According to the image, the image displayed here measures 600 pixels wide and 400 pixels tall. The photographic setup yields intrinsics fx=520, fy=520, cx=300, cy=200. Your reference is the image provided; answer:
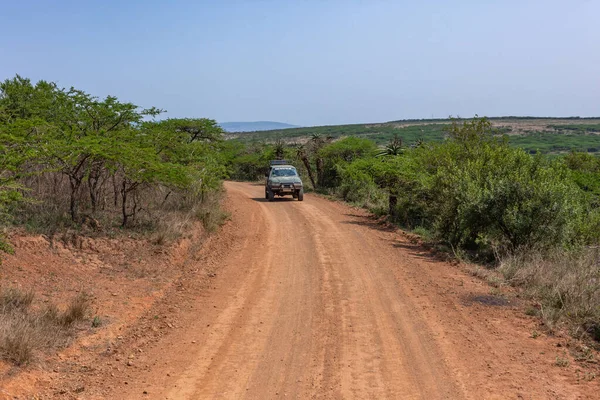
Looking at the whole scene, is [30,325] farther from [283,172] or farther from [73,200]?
[283,172]

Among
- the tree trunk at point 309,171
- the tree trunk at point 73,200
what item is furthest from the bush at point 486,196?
the tree trunk at point 309,171

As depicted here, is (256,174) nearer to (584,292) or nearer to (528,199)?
(528,199)

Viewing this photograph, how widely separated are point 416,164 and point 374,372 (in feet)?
51.2

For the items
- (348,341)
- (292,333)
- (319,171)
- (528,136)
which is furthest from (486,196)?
(528,136)

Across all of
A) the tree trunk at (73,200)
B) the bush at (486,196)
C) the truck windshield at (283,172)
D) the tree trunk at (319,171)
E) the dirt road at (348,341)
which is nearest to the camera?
the dirt road at (348,341)

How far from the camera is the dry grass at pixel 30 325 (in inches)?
239

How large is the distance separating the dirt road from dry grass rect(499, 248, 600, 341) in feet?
1.88

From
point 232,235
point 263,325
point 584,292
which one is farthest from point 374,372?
point 232,235

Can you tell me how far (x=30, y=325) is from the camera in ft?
22.3

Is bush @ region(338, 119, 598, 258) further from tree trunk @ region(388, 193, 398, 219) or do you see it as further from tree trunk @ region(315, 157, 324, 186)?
tree trunk @ region(315, 157, 324, 186)

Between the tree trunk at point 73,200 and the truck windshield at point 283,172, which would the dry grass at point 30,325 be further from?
the truck windshield at point 283,172

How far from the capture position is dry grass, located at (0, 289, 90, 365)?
6.08 metres

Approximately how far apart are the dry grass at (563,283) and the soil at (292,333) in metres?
0.47

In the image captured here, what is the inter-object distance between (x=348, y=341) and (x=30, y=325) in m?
4.26
